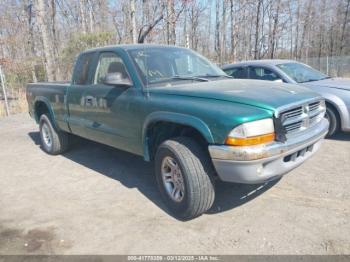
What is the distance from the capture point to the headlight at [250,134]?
116 inches

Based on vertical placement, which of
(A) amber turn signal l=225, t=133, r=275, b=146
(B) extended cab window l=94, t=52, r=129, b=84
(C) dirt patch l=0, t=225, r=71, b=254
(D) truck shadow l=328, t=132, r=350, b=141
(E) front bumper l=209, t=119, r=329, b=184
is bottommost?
(C) dirt patch l=0, t=225, r=71, b=254

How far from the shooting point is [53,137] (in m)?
6.33

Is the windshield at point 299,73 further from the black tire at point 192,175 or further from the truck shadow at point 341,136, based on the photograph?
the black tire at point 192,175

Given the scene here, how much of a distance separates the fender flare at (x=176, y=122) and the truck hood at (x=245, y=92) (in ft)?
0.86

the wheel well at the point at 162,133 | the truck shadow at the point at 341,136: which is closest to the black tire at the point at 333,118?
the truck shadow at the point at 341,136

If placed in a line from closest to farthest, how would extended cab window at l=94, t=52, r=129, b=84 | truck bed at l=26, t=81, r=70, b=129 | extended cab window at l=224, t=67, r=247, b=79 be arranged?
extended cab window at l=94, t=52, r=129, b=84 → truck bed at l=26, t=81, r=70, b=129 → extended cab window at l=224, t=67, r=247, b=79

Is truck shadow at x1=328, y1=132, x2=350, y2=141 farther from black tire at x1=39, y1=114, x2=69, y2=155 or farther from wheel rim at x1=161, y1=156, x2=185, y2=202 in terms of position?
black tire at x1=39, y1=114, x2=69, y2=155

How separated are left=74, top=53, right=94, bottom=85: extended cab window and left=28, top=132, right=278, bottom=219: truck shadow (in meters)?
1.49

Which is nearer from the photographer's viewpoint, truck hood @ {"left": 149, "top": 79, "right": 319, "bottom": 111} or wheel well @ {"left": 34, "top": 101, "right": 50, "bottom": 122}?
truck hood @ {"left": 149, "top": 79, "right": 319, "bottom": 111}

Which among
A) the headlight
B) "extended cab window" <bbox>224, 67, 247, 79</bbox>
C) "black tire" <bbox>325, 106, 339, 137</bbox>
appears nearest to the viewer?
the headlight

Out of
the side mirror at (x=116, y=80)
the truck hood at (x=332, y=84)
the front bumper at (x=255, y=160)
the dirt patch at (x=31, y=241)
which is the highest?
the side mirror at (x=116, y=80)

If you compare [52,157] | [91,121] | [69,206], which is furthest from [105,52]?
[52,157]

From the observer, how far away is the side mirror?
4.02 m

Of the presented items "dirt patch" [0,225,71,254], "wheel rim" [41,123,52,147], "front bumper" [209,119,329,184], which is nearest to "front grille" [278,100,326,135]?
"front bumper" [209,119,329,184]
